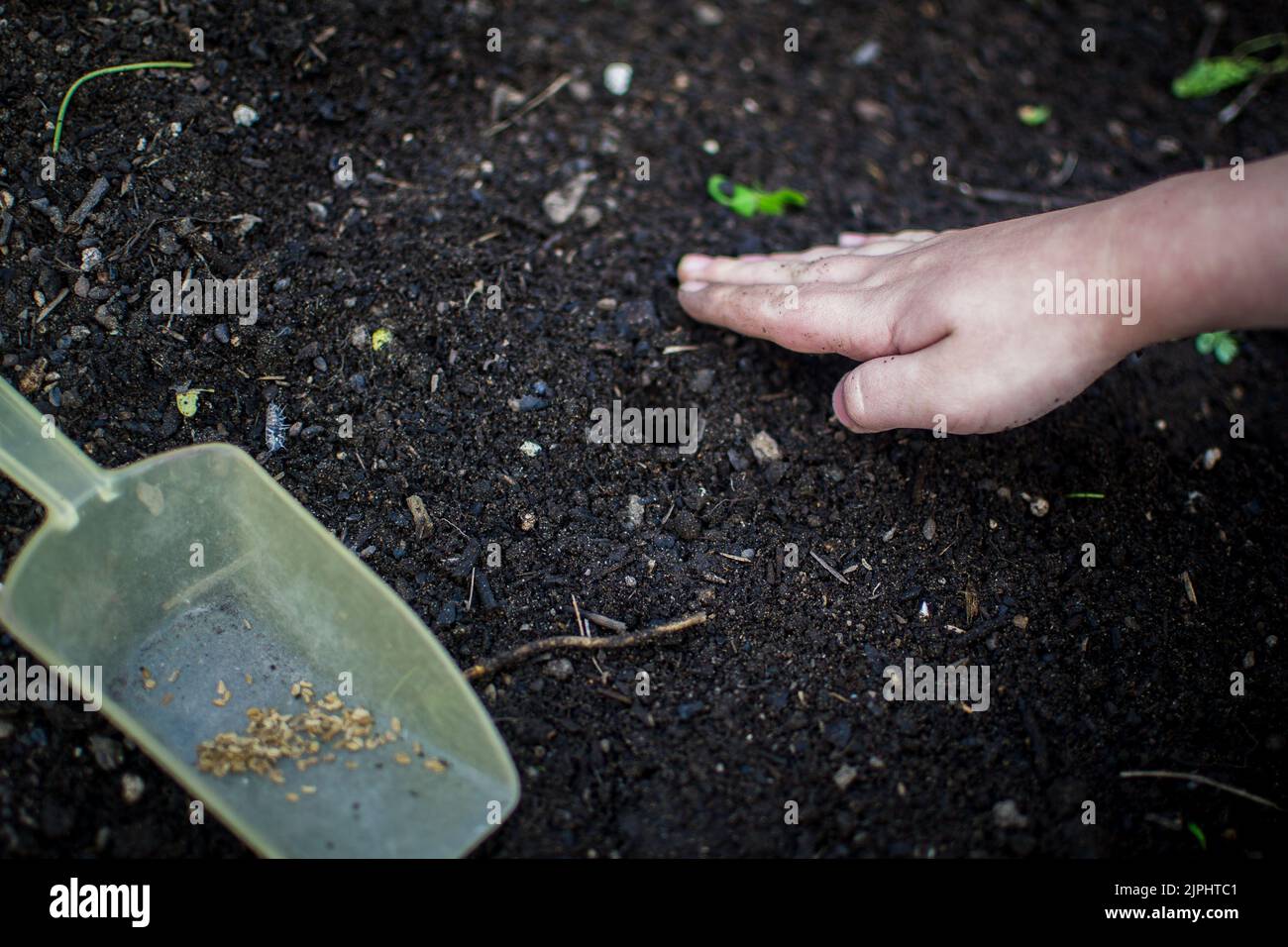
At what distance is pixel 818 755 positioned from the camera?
6.46 feet

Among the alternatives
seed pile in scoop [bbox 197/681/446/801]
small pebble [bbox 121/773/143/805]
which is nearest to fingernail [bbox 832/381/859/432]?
seed pile in scoop [bbox 197/681/446/801]

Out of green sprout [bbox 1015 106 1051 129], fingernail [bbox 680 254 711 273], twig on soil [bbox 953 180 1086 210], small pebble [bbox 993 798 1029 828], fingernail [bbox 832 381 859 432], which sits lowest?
small pebble [bbox 993 798 1029 828]

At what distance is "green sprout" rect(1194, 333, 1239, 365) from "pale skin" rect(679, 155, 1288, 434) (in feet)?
3.38

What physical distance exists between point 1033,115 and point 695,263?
1498 mm

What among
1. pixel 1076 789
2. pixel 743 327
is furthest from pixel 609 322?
pixel 1076 789

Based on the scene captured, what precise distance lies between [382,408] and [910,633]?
51.8 inches

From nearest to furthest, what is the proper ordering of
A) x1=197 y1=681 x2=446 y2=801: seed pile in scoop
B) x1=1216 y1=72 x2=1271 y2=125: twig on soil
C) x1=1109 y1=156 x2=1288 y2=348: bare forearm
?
x1=1109 y1=156 x2=1288 y2=348: bare forearm < x1=197 y1=681 x2=446 y2=801: seed pile in scoop < x1=1216 y1=72 x2=1271 y2=125: twig on soil

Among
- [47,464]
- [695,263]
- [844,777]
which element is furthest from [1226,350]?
[47,464]

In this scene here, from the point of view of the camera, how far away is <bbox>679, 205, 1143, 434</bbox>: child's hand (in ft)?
6.10

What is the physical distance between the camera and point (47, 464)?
1782mm

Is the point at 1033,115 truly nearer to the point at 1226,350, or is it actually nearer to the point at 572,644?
the point at 1226,350

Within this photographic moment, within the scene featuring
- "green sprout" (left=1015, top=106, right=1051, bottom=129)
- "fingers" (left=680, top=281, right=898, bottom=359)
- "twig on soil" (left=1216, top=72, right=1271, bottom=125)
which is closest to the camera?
"fingers" (left=680, top=281, right=898, bottom=359)

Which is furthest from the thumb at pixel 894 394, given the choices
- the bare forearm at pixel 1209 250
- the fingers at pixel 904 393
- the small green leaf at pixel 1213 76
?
the small green leaf at pixel 1213 76

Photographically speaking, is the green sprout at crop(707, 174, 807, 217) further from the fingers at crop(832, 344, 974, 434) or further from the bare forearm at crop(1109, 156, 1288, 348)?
the bare forearm at crop(1109, 156, 1288, 348)
